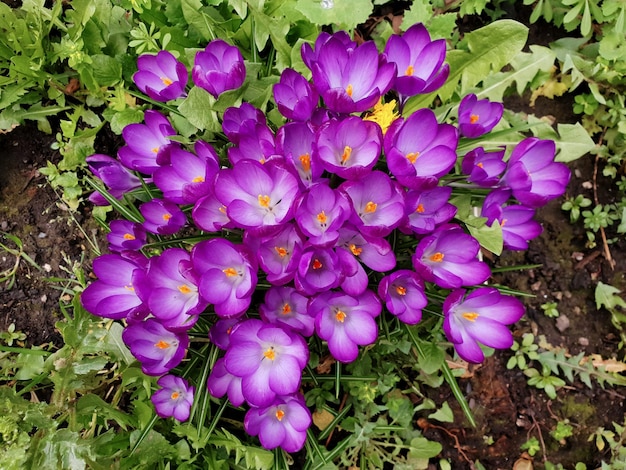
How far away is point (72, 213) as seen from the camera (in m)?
1.85

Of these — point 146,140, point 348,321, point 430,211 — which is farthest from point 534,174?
point 146,140

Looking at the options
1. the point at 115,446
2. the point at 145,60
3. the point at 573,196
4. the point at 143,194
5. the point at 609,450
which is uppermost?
the point at 145,60

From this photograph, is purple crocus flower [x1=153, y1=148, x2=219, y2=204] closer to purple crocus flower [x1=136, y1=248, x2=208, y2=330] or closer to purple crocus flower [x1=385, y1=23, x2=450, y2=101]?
purple crocus flower [x1=136, y1=248, x2=208, y2=330]

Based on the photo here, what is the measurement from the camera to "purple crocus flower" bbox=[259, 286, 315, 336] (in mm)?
1179

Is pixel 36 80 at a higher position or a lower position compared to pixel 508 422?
higher

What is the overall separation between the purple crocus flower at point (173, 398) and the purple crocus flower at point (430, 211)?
2.19ft

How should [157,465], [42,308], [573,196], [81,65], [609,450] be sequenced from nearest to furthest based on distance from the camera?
[157,465], [81,65], [42,308], [609,450], [573,196]

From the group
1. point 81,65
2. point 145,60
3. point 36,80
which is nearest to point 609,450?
point 145,60

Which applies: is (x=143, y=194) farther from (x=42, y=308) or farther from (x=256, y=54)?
(x=42, y=308)

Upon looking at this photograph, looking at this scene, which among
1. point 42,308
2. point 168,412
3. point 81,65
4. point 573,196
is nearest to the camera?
point 168,412

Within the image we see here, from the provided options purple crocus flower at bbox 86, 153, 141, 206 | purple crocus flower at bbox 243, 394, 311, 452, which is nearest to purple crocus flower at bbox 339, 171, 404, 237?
purple crocus flower at bbox 243, 394, 311, 452

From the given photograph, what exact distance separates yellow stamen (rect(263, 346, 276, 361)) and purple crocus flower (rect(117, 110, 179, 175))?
518 mm

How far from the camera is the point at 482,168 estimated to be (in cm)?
125

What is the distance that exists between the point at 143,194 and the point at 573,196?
1600 millimetres
